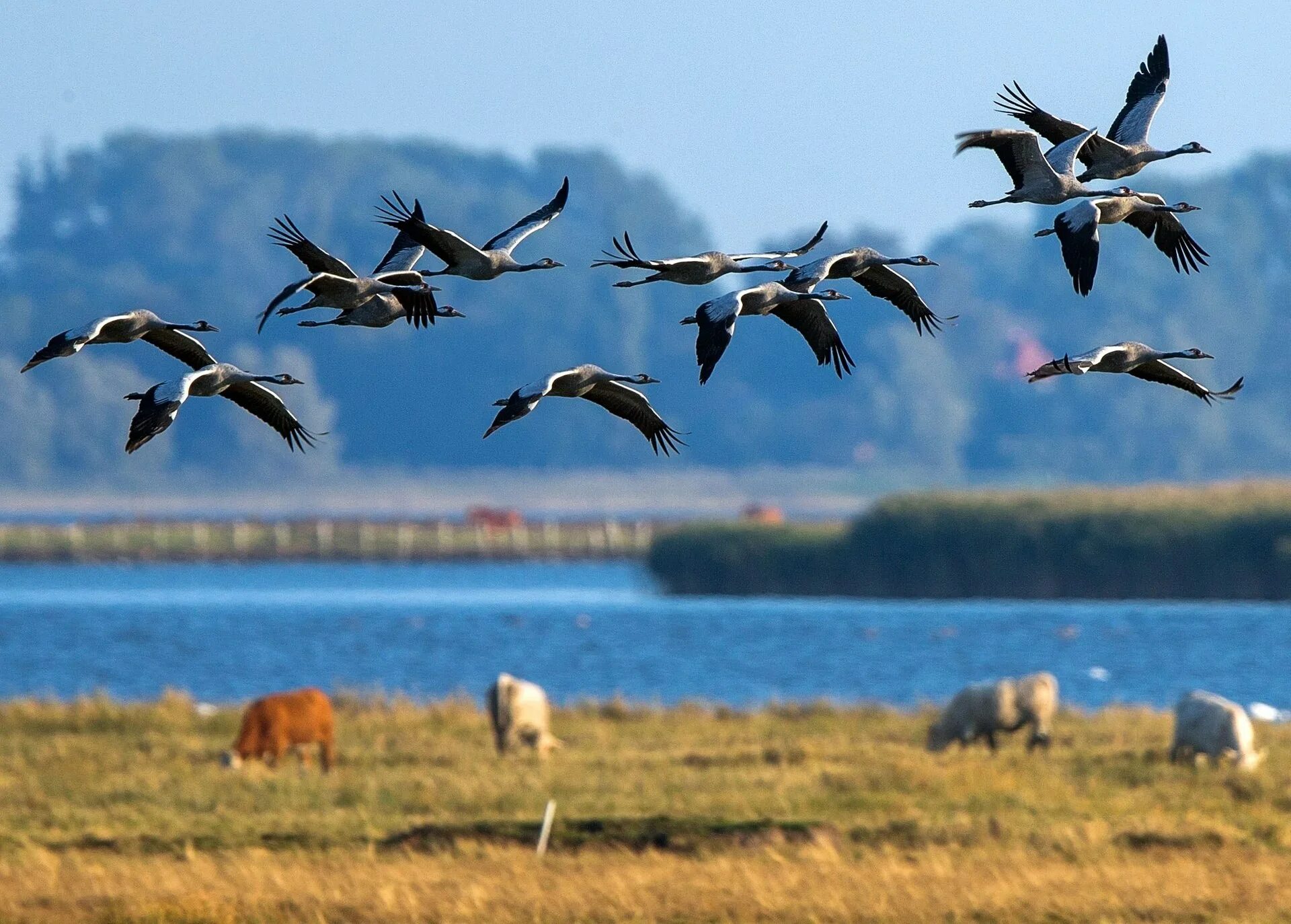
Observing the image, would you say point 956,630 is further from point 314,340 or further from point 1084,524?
point 314,340

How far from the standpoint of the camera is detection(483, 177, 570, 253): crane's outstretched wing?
7.20m

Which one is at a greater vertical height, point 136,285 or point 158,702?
point 136,285

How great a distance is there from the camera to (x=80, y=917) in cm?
2028

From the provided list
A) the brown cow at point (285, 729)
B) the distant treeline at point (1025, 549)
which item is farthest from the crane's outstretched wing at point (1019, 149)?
the distant treeline at point (1025, 549)

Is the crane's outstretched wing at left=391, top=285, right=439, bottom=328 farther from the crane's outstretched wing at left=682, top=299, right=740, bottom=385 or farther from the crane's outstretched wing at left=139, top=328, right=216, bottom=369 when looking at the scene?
the crane's outstretched wing at left=682, top=299, right=740, bottom=385

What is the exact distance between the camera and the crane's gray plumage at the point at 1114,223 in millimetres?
6262

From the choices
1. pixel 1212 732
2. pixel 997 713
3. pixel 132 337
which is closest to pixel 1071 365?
pixel 132 337

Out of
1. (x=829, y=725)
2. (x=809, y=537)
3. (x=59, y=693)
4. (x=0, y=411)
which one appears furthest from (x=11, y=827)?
(x=0, y=411)

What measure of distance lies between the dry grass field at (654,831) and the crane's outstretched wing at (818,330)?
1324 centimetres

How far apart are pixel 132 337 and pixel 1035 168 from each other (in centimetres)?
272

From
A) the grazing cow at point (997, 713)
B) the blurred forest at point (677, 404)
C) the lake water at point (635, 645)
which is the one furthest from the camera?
the blurred forest at point (677, 404)

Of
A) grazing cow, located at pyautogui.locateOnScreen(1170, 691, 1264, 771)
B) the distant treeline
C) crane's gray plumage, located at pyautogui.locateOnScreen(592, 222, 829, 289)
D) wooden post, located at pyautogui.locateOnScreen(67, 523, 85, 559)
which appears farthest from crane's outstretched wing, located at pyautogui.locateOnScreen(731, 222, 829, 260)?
wooden post, located at pyautogui.locateOnScreen(67, 523, 85, 559)

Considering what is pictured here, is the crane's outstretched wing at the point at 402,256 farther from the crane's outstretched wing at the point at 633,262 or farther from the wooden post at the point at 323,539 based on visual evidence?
the wooden post at the point at 323,539

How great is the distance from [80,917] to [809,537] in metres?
Answer: 60.6
